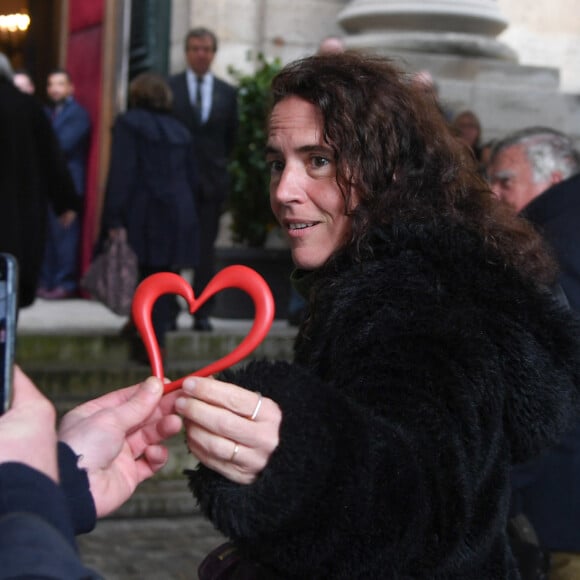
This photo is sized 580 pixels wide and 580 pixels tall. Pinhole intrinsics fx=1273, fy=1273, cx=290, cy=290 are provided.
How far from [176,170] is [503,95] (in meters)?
3.47

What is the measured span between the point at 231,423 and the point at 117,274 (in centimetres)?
567

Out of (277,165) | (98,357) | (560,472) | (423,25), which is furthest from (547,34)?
(277,165)

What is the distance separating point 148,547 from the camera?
18.4 ft

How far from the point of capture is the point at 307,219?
7.52 ft

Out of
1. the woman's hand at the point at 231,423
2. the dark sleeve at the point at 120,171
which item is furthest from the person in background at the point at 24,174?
the woman's hand at the point at 231,423

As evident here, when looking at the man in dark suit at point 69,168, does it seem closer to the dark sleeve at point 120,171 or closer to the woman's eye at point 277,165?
the dark sleeve at point 120,171

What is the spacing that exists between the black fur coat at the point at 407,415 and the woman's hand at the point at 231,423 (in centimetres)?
2

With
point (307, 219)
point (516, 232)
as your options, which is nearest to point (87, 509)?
point (307, 219)

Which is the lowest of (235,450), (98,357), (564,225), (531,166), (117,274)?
(98,357)

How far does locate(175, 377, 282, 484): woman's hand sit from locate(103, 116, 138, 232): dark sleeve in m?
5.58

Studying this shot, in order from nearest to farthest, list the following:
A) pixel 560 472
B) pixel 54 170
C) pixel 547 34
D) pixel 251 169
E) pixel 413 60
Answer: pixel 560 472
pixel 54 170
pixel 251 169
pixel 413 60
pixel 547 34

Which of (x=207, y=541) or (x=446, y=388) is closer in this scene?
(x=446, y=388)

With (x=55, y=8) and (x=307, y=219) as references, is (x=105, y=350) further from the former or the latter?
(x=55, y=8)

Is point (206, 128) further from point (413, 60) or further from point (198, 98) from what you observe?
point (413, 60)
